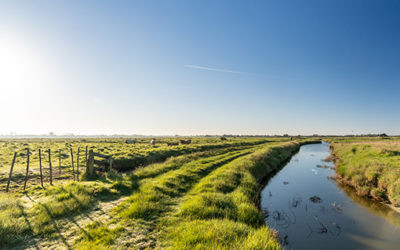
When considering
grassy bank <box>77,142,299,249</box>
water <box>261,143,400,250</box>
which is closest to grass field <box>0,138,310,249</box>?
grassy bank <box>77,142,299,249</box>

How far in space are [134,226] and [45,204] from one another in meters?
5.06

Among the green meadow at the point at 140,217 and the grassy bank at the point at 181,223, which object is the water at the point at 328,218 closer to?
the green meadow at the point at 140,217

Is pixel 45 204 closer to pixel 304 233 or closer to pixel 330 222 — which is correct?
pixel 304 233

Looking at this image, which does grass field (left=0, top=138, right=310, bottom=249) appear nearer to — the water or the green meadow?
the green meadow

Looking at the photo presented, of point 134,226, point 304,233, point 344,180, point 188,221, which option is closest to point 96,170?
point 134,226

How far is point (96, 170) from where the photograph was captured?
16.9 m

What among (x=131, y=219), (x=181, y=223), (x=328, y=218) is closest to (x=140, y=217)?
(x=131, y=219)

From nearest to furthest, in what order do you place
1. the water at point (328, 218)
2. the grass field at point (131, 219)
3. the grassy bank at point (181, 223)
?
the grassy bank at point (181, 223) < the grass field at point (131, 219) < the water at point (328, 218)

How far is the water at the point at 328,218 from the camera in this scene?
848cm

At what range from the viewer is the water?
8.48 metres

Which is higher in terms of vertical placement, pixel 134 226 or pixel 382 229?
pixel 134 226

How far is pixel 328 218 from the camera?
1087 cm

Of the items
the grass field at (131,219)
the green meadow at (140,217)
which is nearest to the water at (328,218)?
the green meadow at (140,217)

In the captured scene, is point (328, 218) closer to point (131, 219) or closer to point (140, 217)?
point (140, 217)
